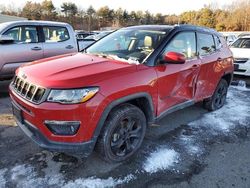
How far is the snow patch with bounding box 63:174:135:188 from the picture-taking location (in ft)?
9.73

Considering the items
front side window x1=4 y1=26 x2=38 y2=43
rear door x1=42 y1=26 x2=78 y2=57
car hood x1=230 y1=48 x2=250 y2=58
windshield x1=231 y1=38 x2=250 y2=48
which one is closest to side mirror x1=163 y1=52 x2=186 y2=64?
rear door x1=42 y1=26 x2=78 y2=57

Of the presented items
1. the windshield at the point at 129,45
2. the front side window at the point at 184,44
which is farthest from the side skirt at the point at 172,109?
the windshield at the point at 129,45

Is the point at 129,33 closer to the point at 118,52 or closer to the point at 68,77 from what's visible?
the point at 118,52

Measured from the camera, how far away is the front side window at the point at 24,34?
21.7 ft

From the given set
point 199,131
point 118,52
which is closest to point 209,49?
point 199,131

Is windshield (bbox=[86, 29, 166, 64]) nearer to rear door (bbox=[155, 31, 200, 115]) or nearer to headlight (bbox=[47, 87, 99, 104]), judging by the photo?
rear door (bbox=[155, 31, 200, 115])

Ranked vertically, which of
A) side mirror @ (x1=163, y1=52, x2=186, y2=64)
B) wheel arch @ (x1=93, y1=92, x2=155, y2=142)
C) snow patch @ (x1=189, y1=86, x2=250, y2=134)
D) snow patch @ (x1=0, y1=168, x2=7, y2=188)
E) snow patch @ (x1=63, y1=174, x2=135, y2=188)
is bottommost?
snow patch @ (x1=63, y1=174, x2=135, y2=188)

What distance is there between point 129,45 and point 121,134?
143 cm

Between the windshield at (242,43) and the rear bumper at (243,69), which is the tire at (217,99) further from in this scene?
the windshield at (242,43)

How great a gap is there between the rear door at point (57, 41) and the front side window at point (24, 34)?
0.93 feet

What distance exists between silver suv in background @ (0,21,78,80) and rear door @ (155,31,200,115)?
4076 mm

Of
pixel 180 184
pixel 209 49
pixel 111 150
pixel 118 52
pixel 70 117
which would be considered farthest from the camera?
pixel 209 49

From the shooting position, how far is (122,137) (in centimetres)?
341

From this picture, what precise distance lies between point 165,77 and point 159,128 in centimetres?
124
